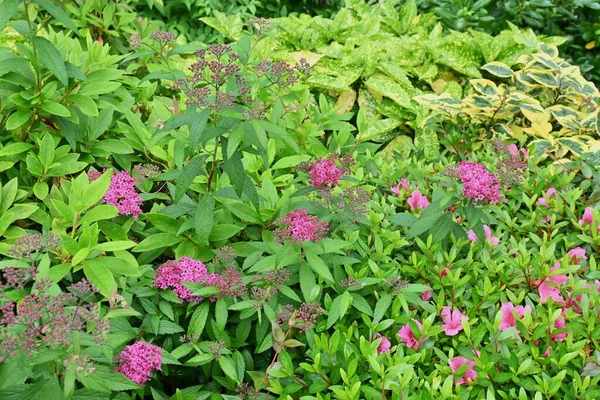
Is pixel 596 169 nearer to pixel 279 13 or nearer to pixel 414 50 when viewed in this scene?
pixel 414 50

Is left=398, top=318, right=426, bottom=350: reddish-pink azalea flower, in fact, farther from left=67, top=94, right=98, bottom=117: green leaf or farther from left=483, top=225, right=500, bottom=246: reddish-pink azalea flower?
left=67, top=94, right=98, bottom=117: green leaf

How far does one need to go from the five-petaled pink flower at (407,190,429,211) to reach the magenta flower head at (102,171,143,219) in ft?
3.31

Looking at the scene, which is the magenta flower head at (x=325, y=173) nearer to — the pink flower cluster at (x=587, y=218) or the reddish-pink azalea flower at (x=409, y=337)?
the reddish-pink azalea flower at (x=409, y=337)

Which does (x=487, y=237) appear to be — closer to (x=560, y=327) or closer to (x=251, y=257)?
(x=560, y=327)

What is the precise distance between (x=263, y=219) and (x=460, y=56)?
7.85 ft

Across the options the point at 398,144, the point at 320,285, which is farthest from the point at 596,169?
the point at 320,285

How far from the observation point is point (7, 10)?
208cm

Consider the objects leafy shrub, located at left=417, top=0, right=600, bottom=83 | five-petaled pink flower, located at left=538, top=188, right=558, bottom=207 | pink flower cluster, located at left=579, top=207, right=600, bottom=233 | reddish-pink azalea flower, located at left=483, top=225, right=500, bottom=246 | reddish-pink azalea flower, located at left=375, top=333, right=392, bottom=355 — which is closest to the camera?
reddish-pink azalea flower, located at left=375, top=333, right=392, bottom=355

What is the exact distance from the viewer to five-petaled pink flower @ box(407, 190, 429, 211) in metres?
2.55

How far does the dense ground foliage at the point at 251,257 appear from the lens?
1761 mm

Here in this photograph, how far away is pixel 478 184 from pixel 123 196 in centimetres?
110

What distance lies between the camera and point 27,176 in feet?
7.58

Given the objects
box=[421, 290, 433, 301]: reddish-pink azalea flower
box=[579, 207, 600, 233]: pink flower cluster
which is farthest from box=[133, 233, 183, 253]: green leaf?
box=[579, 207, 600, 233]: pink flower cluster

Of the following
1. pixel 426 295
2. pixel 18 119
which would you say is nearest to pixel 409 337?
pixel 426 295
